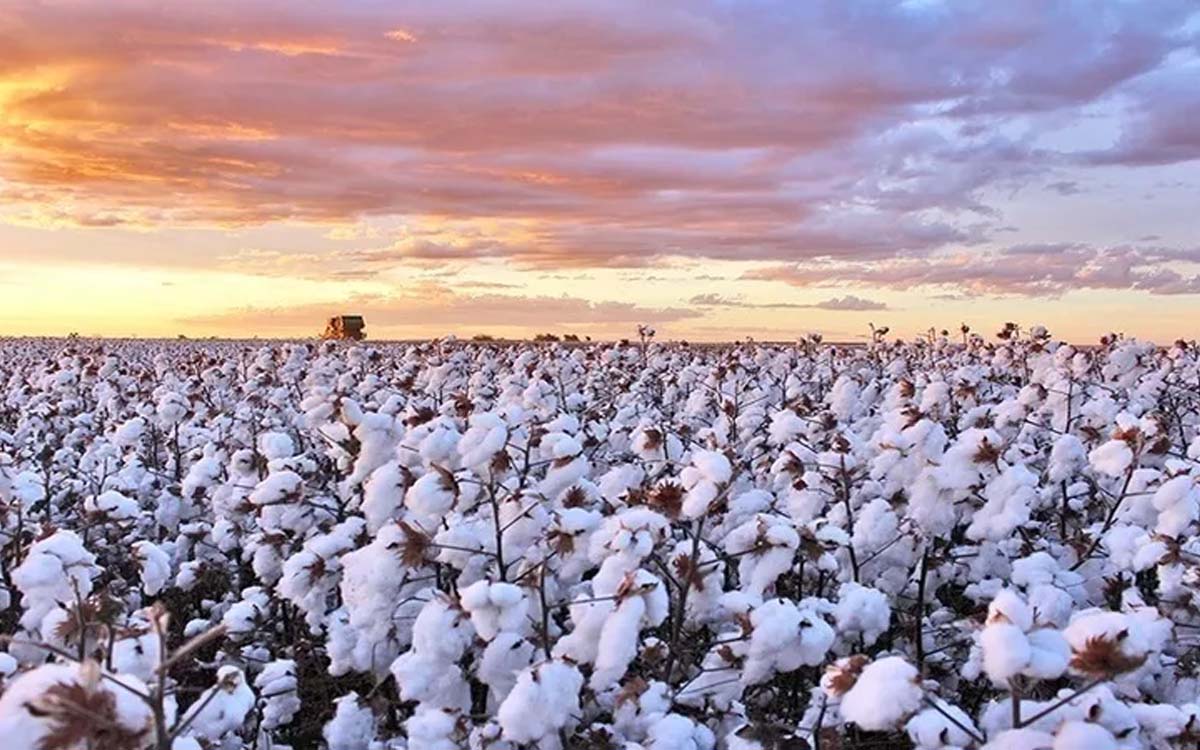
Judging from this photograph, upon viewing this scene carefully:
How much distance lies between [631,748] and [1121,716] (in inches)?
64.1

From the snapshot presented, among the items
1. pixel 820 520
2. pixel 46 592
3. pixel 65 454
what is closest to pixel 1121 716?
pixel 820 520

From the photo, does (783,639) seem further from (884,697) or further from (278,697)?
(278,697)

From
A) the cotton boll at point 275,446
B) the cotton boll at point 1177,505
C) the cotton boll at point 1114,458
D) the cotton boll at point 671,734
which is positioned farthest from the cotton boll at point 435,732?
the cotton boll at point 1114,458

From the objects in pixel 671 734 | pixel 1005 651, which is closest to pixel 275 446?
pixel 671 734

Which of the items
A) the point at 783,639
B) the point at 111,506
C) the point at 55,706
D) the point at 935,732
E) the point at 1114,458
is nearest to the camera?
the point at 55,706

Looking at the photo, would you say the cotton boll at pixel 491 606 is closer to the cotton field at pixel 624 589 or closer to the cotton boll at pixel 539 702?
the cotton field at pixel 624 589

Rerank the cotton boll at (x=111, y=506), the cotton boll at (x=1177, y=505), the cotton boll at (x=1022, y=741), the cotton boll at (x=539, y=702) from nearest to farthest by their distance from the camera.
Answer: the cotton boll at (x=1022, y=741) < the cotton boll at (x=539, y=702) < the cotton boll at (x=1177, y=505) < the cotton boll at (x=111, y=506)

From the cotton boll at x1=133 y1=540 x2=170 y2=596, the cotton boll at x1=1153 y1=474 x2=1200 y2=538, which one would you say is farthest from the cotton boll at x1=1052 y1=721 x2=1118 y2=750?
the cotton boll at x1=133 y1=540 x2=170 y2=596

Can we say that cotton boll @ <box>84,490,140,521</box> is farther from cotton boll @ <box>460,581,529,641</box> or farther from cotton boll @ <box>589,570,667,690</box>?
cotton boll @ <box>589,570,667,690</box>

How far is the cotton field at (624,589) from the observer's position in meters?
3.76

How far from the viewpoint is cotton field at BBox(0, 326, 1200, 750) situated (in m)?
3.76

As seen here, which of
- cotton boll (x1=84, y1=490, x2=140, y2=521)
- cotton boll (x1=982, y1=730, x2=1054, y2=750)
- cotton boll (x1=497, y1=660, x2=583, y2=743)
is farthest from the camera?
cotton boll (x1=84, y1=490, x2=140, y2=521)

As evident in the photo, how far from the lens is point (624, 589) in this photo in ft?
14.6

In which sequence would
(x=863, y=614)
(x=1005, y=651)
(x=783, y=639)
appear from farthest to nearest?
(x=863, y=614)
(x=783, y=639)
(x=1005, y=651)
